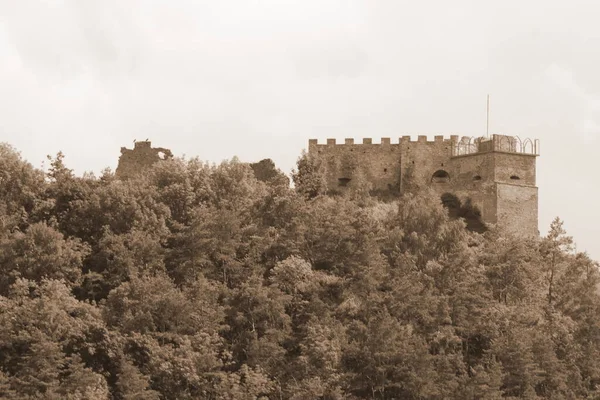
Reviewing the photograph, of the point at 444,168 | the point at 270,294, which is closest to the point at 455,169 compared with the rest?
the point at 444,168

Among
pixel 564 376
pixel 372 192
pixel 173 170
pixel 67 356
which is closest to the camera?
pixel 67 356

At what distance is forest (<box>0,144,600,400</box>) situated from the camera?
185ft

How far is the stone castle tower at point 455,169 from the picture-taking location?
69.6 meters

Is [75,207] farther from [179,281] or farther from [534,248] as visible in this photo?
[534,248]

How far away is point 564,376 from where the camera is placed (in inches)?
2409

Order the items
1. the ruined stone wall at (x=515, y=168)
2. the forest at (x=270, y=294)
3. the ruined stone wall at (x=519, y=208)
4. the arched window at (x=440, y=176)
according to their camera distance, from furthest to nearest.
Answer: the arched window at (x=440, y=176), the ruined stone wall at (x=515, y=168), the ruined stone wall at (x=519, y=208), the forest at (x=270, y=294)

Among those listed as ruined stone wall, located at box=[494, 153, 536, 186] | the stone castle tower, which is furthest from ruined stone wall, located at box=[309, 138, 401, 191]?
ruined stone wall, located at box=[494, 153, 536, 186]

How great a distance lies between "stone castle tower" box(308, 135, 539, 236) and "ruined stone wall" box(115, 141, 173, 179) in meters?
7.29

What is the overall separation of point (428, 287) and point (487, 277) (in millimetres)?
4036

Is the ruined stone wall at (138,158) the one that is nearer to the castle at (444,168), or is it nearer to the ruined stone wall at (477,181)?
the castle at (444,168)

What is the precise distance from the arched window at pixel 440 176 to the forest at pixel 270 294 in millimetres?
1971

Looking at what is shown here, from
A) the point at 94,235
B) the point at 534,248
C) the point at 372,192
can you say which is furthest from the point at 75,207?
the point at 534,248

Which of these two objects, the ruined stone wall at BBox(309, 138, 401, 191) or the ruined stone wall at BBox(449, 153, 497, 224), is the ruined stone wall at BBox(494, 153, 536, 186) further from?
the ruined stone wall at BBox(309, 138, 401, 191)

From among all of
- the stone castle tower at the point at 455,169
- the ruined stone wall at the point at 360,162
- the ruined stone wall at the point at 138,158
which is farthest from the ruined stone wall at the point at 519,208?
the ruined stone wall at the point at 138,158
